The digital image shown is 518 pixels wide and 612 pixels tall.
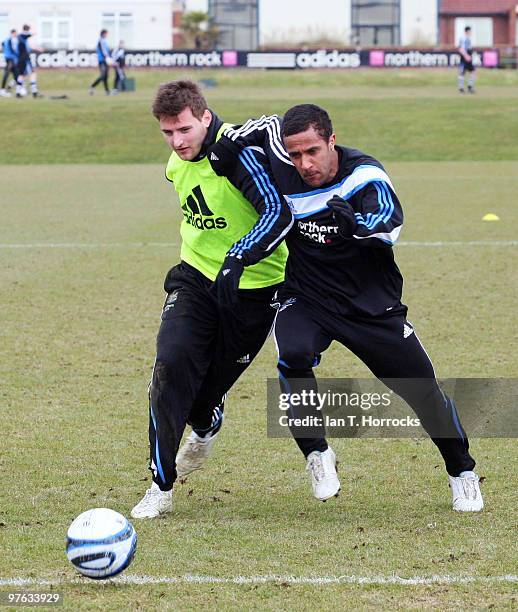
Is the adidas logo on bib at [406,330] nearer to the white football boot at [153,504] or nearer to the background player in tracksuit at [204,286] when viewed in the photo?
the background player in tracksuit at [204,286]

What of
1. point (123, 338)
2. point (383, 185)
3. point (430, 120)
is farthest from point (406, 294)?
point (430, 120)

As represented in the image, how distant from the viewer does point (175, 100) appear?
5.41 m

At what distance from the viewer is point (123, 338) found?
9453 millimetres

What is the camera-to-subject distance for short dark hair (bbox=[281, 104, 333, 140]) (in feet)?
16.9

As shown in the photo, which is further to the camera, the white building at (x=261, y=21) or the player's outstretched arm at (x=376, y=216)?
the white building at (x=261, y=21)

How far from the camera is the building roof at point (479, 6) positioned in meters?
77.6

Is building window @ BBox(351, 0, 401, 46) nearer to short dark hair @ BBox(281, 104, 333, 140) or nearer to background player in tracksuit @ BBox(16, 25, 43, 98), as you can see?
background player in tracksuit @ BBox(16, 25, 43, 98)

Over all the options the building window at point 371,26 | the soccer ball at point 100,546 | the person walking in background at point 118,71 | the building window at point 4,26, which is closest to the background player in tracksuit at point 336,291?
the soccer ball at point 100,546

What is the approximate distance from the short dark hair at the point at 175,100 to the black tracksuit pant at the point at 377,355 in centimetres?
106

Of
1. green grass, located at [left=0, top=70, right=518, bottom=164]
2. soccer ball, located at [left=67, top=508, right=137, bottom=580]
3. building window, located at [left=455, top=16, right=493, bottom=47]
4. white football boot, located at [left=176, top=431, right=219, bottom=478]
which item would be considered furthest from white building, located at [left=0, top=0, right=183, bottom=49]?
soccer ball, located at [left=67, top=508, right=137, bottom=580]

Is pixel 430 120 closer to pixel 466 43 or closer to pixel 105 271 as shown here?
pixel 466 43

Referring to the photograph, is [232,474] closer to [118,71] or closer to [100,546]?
[100,546]

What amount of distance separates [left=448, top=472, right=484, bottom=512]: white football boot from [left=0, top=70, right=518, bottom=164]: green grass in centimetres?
2370

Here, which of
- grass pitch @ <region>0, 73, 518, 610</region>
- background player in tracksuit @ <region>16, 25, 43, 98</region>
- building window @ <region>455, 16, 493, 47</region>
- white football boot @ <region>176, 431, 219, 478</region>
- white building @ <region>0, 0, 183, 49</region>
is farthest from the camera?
building window @ <region>455, 16, 493, 47</region>
